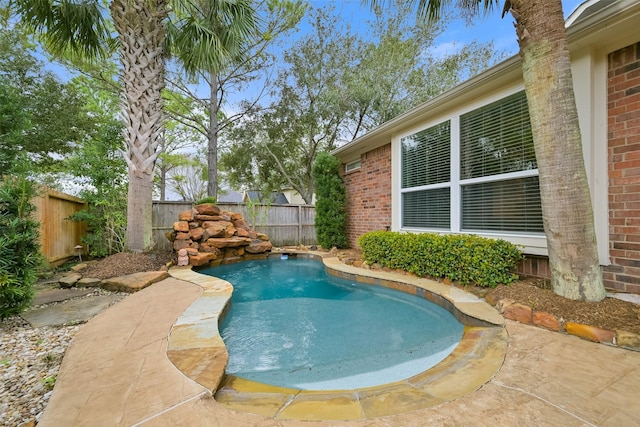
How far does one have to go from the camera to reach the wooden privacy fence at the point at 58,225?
5045 mm

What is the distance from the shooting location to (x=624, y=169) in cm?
282

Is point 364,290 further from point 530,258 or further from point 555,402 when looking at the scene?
point 555,402

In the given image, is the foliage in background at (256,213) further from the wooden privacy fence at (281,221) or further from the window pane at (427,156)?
the window pane at (427,156)

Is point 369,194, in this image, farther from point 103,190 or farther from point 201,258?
point 103,190

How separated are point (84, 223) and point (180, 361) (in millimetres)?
6825

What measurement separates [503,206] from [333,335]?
10.4 ft

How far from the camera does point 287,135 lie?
1533cm

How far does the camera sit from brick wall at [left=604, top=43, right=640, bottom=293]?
2748 mm

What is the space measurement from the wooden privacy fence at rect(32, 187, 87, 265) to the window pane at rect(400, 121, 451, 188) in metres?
6.90

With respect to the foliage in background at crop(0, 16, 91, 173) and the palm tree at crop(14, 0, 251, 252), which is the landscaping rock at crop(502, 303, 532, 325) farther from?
the foliage in background at crop(0, 16, 91, 173)

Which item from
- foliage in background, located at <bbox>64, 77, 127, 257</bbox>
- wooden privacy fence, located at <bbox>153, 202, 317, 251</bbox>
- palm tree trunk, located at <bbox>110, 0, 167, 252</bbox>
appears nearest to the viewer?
palm tree trunk, located at <bbox>110, 0, 167, 252</bbox>

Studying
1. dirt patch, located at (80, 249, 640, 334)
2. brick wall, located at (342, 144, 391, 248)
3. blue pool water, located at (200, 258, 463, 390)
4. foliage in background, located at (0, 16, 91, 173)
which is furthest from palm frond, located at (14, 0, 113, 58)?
dirt patch, located at (80, 249, 640, 334)

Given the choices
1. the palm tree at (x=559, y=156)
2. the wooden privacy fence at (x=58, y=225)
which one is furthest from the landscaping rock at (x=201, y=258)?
the palm tree at (x=559, y=156)

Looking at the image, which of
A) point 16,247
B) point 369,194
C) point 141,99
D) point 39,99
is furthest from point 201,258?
point 39,99
